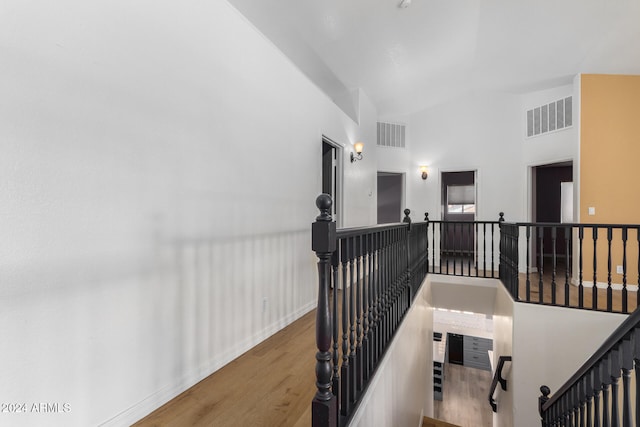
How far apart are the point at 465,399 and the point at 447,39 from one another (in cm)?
761

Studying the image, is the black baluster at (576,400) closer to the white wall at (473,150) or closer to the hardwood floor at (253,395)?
the hardwood floor at (253,395)

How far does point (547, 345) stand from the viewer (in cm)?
336

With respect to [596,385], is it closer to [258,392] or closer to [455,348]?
[258,392]

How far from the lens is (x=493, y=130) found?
602cm

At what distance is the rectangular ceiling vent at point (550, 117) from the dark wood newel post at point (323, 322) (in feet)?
18.0

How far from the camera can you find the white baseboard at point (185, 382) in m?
1.50

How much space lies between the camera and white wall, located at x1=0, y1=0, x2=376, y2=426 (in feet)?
3.84

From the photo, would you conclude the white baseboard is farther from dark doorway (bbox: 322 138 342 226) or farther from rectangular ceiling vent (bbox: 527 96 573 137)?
rectangular ceiling vent (bbox: 527 96 573 137)

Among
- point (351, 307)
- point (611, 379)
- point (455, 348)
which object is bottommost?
point (455, 348)

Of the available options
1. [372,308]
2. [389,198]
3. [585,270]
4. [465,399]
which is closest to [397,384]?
[372,308]

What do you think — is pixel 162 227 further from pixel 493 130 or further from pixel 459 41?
pixel 493 130

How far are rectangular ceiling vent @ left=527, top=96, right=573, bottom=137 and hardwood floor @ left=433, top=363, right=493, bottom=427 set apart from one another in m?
5.88

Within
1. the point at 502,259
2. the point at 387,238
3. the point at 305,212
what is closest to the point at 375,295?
the point at 387,238

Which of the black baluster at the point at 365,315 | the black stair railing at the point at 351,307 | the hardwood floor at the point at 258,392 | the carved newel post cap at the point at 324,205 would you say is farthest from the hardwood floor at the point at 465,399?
the carved newel post cap at the point at 324,205
